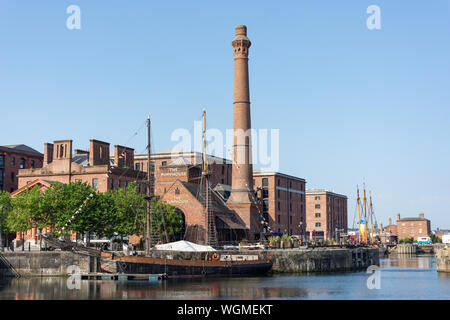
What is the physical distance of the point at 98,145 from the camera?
98375 millimetres

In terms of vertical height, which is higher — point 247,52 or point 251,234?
point 247,52

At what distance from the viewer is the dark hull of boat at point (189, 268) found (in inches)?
2394

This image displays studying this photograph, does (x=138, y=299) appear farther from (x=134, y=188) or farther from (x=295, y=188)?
(x=295, y=188)

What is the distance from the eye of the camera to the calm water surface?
45375 mm

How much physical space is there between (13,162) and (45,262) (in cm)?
5636

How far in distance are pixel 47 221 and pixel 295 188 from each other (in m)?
83.7

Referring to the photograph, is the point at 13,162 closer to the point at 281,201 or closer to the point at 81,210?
the point at 81,210

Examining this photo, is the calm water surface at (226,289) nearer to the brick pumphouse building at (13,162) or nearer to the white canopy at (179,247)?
the white canopy at (179,247)

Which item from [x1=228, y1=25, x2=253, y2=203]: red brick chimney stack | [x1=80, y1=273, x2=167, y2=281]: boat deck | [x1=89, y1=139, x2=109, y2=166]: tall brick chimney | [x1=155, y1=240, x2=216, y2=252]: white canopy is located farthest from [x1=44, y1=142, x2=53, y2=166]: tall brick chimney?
[x1=80, y1=273, x2=167, y2=281]: boat deck

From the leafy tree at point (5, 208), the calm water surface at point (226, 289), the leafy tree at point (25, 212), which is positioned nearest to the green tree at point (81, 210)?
the leafy tree at point (25, 212)

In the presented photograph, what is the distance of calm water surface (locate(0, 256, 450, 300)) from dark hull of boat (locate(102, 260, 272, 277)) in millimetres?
2920

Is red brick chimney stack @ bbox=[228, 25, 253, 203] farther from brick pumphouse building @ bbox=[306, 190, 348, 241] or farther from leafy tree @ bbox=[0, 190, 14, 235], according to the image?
brick pumphouse building @ bbox=[306, 190, 348, 241]

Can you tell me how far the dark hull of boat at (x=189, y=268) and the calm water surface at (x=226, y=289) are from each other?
2920 millimetres

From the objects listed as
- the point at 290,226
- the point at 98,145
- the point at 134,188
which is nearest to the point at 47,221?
the point at 134,188
